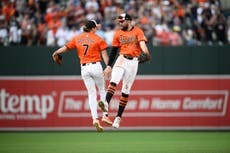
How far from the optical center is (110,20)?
870 inches

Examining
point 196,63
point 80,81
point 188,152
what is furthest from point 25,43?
point 188,152

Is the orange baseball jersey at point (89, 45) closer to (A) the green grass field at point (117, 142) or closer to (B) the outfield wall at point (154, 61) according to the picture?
(A) the green grass field at point (117, 142)

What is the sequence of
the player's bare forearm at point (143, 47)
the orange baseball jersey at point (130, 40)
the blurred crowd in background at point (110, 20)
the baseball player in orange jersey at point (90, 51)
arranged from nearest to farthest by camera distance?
1. the player's bare forearm at point (143, 47)
2. the orange baseball jersey at point (130, 40)
3. the baseball player in orange jersey at point (90, 51)
4. the blurred crowd in background at point (110, 20)

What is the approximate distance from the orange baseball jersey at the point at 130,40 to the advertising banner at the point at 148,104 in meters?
5.77

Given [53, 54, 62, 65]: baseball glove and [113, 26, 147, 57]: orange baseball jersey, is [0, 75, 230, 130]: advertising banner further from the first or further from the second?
[113, 26, 147, 57]: orange baseball jersey

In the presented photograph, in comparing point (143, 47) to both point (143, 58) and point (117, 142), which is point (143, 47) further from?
point (117, 142)

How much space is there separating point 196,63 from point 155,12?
244cm

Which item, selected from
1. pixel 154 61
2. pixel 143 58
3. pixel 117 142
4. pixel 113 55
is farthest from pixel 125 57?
pixel 154 61

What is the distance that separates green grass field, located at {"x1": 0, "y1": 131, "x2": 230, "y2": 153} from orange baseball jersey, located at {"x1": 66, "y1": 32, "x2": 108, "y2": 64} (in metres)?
2.10

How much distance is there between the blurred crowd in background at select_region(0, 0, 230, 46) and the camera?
21438 mm

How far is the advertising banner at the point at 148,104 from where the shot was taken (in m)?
21.1

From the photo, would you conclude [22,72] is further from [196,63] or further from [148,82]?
[196,63]

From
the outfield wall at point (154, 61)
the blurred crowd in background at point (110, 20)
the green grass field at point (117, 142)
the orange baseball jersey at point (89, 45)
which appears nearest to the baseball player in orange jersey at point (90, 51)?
the orange baseball jersey at point (89, 45)

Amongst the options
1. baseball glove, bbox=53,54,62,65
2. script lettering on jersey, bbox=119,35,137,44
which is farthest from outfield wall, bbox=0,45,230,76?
script lettering on jersey, bbox=119,35,137,44
